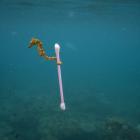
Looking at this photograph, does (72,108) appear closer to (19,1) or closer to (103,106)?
(103,106)

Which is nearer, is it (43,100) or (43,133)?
(43,133)

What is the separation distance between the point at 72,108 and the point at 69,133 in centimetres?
632

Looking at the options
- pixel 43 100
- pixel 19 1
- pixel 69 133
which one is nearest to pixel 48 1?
pixel 19 1

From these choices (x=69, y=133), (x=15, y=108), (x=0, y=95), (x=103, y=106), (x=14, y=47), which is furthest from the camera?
(x=14, y=47)

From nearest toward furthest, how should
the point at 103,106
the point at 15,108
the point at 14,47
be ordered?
the point at 15,108 → the point at 103,106 → the point at 14,47

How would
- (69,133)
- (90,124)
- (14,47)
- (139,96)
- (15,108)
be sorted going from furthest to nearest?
(14,47) < (139,96) < (15,108) < (90,124) < (69,133)

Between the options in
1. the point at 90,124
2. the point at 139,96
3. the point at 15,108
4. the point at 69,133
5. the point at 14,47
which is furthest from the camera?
the point at 14,47

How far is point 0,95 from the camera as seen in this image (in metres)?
26.0

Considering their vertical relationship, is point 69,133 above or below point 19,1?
below

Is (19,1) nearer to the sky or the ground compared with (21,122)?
nearer to the sky

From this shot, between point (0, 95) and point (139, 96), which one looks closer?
point (0, 95)

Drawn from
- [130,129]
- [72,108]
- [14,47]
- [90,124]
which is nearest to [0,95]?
[72,108]

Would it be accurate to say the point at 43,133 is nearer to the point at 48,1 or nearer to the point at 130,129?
the point at 130,129

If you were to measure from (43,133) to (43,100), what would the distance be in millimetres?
8281
